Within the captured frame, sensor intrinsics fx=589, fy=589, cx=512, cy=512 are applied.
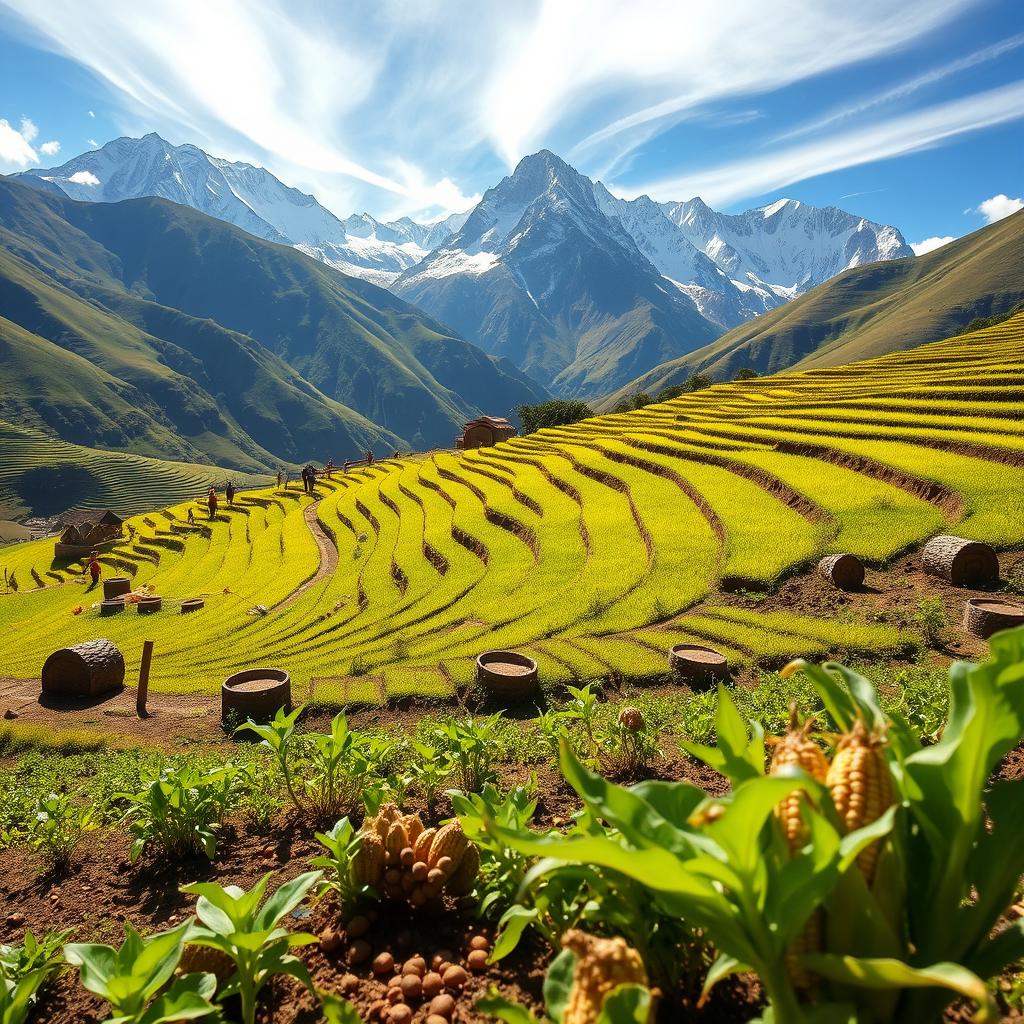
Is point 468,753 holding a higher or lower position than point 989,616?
higher

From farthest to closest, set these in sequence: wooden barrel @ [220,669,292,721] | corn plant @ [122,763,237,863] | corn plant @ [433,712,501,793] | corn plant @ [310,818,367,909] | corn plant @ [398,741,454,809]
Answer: wooden barrel @ [220,669,292,721] → corn plant @ [433,712,501,793] → corn plant @ [398,741,454,809] → corn plant @ [122,763,237,863] → corn plant @ [310,818,367,909]

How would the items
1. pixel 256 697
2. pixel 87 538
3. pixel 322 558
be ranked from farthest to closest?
pixel 87 538, pixel 322 558, pixel 256 697

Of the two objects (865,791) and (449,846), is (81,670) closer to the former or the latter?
(449,846)

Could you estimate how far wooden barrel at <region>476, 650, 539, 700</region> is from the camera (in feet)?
37.8

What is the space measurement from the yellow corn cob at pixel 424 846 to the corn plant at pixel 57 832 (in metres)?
3.61

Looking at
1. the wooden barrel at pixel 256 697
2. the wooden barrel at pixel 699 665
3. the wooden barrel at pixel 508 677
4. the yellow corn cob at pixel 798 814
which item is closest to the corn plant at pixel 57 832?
the yellow corn cob at pixel 798 814

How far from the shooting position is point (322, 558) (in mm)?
30188

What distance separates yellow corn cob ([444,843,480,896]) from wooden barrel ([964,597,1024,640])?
11916 millimetres

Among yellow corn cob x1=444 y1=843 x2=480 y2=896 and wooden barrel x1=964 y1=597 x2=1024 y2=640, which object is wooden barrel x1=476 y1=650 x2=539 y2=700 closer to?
yellow corn cob x1=444 y1=843 x2=480 y2=896

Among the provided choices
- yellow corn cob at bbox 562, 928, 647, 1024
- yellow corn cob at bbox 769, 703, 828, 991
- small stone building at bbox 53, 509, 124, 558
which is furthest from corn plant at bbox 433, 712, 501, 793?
small stone building at bbox 53, 509, 124, 558

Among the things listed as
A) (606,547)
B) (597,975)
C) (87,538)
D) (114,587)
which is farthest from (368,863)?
(87,538)

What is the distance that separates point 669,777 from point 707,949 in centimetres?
341

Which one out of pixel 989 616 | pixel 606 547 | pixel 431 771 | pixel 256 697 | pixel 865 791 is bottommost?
pixel 256 697

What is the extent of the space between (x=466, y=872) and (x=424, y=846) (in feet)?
0.95
